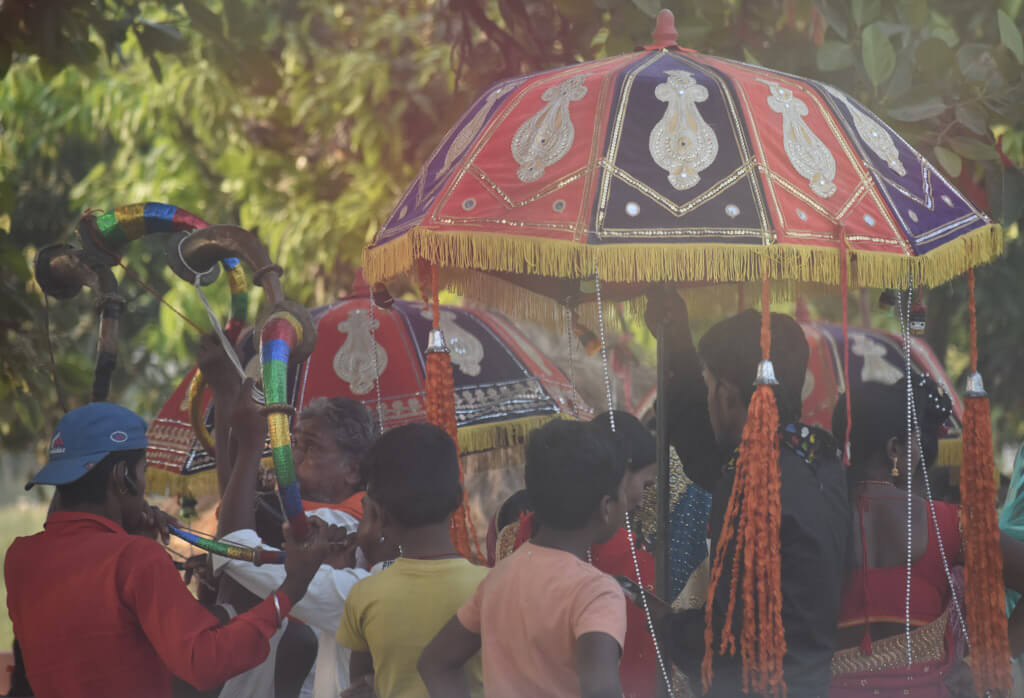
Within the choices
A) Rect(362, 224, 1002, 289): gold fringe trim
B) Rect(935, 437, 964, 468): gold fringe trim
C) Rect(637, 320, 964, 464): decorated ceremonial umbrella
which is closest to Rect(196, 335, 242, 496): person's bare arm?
Rect(362, 224, 1002, 289): gold fringe trim

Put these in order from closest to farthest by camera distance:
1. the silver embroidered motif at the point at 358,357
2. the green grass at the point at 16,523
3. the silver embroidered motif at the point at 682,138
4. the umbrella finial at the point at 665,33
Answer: the silver embroidered motif at the point at 682,138 < the umbrella finial at the point at 665,33 < the silver embroidered motif at the point at 358,357 < the green grass at the point at 16,523

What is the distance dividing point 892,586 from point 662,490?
0.73m

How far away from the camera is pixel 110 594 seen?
8.86ft

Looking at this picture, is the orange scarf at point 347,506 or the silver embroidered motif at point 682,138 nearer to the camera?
the silver embroidered motif at point 682,138

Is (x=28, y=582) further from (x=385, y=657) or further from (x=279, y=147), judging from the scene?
(x=279, y=147)

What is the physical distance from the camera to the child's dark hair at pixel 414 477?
9.29 feet

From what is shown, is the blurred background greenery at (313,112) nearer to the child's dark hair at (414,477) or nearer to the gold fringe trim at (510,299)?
the gold fringe trim at (510,299)

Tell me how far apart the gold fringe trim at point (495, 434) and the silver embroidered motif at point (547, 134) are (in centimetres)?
168

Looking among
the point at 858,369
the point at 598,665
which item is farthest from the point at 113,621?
the point at 858,369

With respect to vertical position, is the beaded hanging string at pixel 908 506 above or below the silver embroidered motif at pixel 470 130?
below

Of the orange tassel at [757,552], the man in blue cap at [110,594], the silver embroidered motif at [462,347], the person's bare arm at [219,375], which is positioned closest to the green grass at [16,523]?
the silver embroidered motif at [462,347]

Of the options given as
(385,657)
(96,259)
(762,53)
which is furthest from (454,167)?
(762,53)

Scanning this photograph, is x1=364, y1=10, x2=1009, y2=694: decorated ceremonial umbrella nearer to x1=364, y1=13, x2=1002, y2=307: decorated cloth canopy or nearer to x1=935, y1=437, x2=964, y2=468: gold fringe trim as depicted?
x1=364, y1=13, x2=1002, y2=307: decorated cloth canopy

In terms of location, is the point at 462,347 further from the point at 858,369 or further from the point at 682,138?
the point at 858,369
